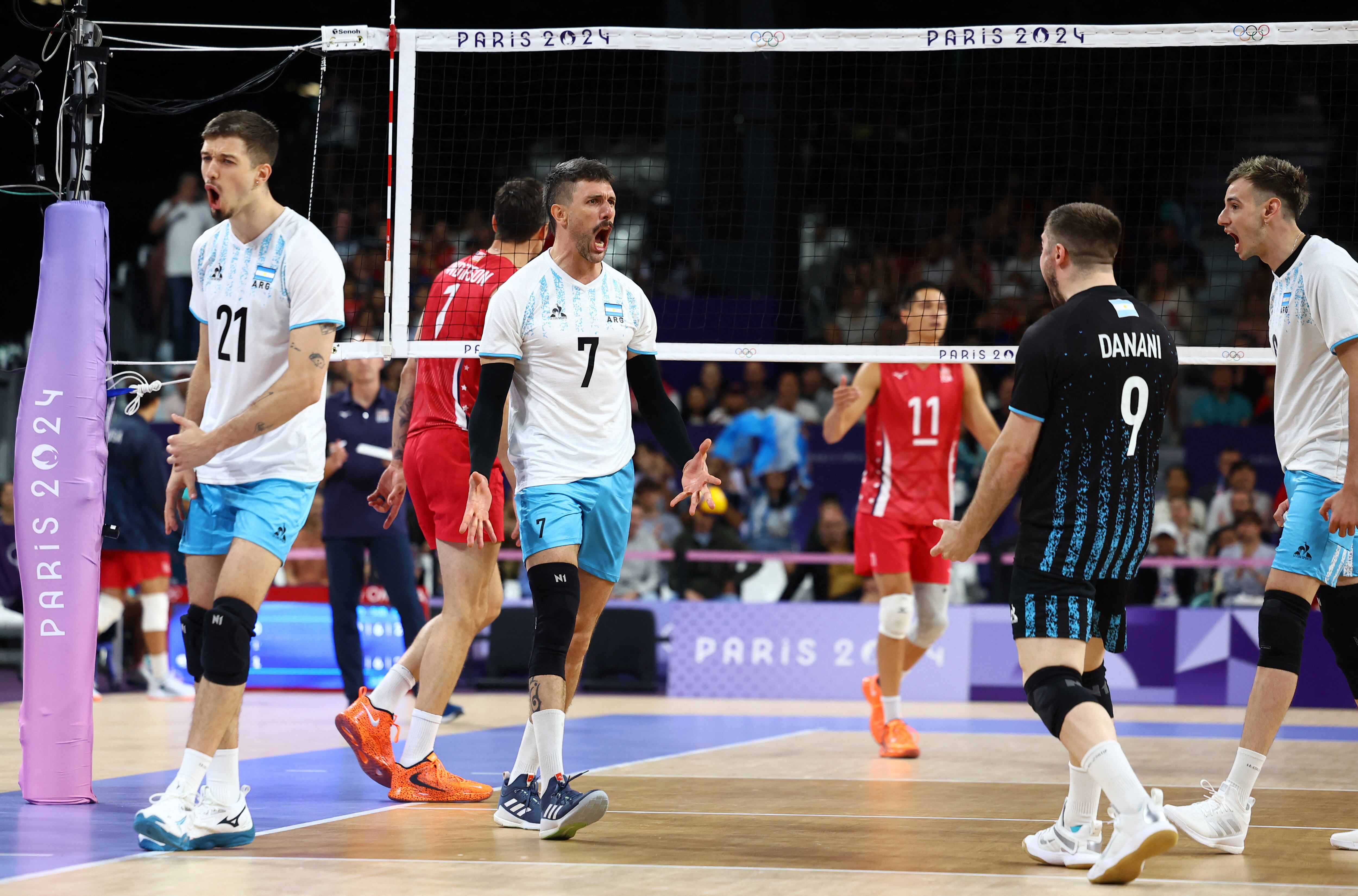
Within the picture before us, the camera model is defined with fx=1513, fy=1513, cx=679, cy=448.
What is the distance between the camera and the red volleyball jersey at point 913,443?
338 inches

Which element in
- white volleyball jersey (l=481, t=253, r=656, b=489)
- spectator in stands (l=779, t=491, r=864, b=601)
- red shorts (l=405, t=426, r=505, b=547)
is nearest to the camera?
white volleyball jersey (l=481, t=253, r=656, b=489)

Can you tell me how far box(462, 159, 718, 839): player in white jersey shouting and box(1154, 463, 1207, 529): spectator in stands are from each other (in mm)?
9064

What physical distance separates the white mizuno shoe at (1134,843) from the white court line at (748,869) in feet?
0.37

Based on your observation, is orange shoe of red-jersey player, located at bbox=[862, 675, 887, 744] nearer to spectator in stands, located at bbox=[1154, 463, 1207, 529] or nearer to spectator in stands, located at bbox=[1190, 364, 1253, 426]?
spectator in stands, located at bbox=[1154, 463, 1207, 529]

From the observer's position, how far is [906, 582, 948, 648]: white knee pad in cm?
861

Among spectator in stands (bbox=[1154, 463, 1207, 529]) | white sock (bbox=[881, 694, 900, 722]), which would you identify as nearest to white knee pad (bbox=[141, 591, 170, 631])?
white sock (bbox=[881, 694, 900, 722])

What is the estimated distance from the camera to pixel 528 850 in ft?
16.1

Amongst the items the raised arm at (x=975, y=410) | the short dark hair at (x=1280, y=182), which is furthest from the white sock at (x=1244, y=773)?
the raised arm at (x=975, y=410)

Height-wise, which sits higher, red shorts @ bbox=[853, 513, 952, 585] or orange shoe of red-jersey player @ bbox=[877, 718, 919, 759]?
red shorts @ bbox=[853, 513, 952, 585]

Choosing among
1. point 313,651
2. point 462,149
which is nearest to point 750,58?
point 462,149

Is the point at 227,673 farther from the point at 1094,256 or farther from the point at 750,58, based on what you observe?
the point at 750,58

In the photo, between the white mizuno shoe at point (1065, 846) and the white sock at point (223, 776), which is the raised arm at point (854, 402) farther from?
the white sock at point (223, 776)

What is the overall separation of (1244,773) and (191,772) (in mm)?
3528

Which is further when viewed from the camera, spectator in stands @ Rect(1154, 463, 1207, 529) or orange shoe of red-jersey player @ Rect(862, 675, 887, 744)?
spectator in stands @ Rect(1154, 463, 1207, 529)
